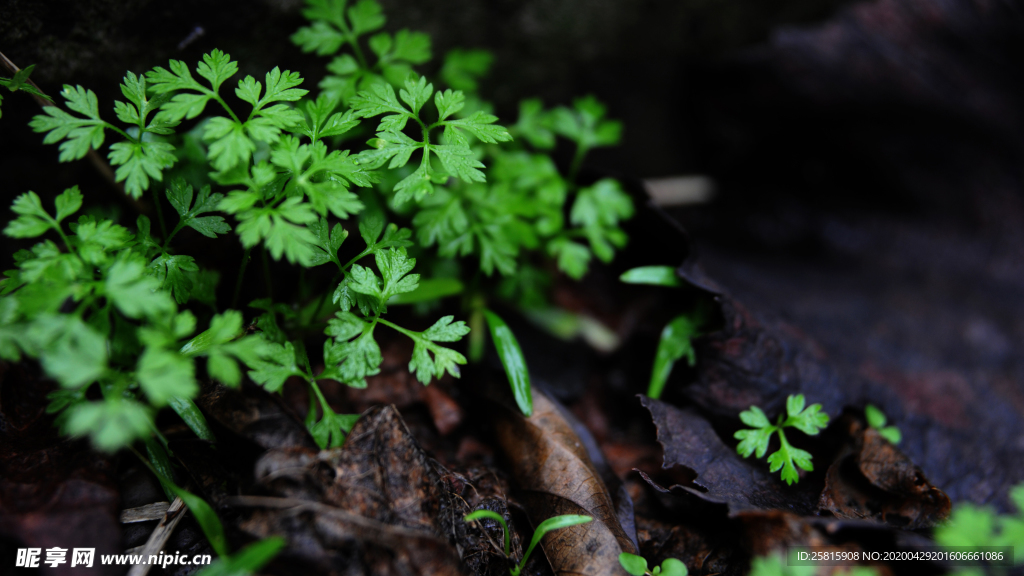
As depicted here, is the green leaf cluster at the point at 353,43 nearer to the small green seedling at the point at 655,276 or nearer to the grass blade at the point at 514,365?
the grass blade at the point at 514,365

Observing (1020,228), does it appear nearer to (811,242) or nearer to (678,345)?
(811,242)

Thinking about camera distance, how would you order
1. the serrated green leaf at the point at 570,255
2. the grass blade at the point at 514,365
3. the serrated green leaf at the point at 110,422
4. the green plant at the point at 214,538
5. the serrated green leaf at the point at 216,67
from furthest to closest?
the serrated green leaf at the point at 570,255 → the grass blade at the point at 514,365 → the serrated green leaf at the point at 216,67 → the green plant at the point at 214,538 → the serrated green leaf at the point at 110,422

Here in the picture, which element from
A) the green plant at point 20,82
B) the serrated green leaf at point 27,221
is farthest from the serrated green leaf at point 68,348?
the green plant at point 20,82

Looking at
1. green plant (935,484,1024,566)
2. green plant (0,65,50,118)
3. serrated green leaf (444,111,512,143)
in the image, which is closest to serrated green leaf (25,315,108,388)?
green plant (0,65,50,118)

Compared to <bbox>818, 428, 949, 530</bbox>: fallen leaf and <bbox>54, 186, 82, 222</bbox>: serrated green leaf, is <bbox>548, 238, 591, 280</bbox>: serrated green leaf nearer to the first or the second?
<bbox>818, 428, 949, 530</bbox>: fallen leaf

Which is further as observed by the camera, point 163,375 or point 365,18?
point 365,18

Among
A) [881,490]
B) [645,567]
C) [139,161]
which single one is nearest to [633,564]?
[645,567]

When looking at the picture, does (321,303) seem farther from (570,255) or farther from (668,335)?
(668,335)
